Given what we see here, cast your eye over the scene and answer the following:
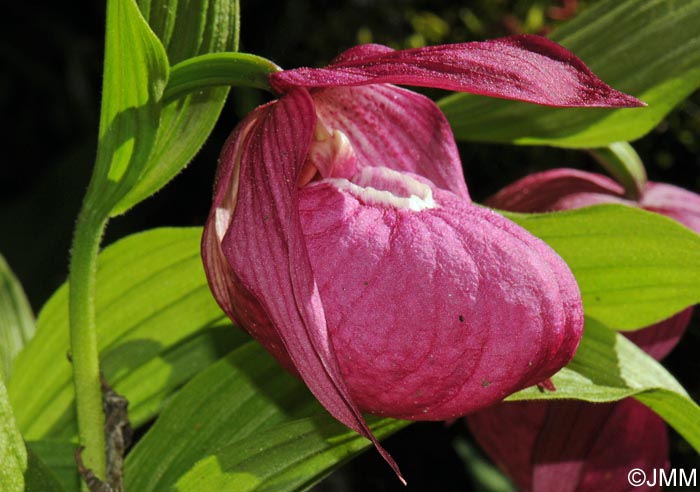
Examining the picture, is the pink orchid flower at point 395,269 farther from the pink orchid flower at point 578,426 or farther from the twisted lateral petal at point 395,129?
the pink orchid flower at point 578,426

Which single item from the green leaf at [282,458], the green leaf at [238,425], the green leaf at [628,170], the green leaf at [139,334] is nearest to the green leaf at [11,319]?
the green leaf at [139,334]

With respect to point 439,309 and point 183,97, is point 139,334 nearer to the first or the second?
point 183,97

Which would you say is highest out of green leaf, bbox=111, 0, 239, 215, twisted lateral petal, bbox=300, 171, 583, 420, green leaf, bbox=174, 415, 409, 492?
green leaf, bbox=111, 0, 239, 215

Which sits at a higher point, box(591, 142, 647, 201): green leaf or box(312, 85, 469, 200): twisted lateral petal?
box(312, 85, 469, 200): twisted lateral petal

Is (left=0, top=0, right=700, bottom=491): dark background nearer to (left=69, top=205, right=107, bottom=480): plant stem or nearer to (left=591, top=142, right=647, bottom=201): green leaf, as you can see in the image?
(left=591, top=142, right=647, bottom=201): green leaf

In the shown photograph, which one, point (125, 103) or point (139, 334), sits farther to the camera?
point (139, 334)

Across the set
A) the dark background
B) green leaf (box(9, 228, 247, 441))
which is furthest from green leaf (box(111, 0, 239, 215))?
the dark background

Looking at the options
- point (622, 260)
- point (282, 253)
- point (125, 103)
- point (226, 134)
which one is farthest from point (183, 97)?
point (226, 134)
